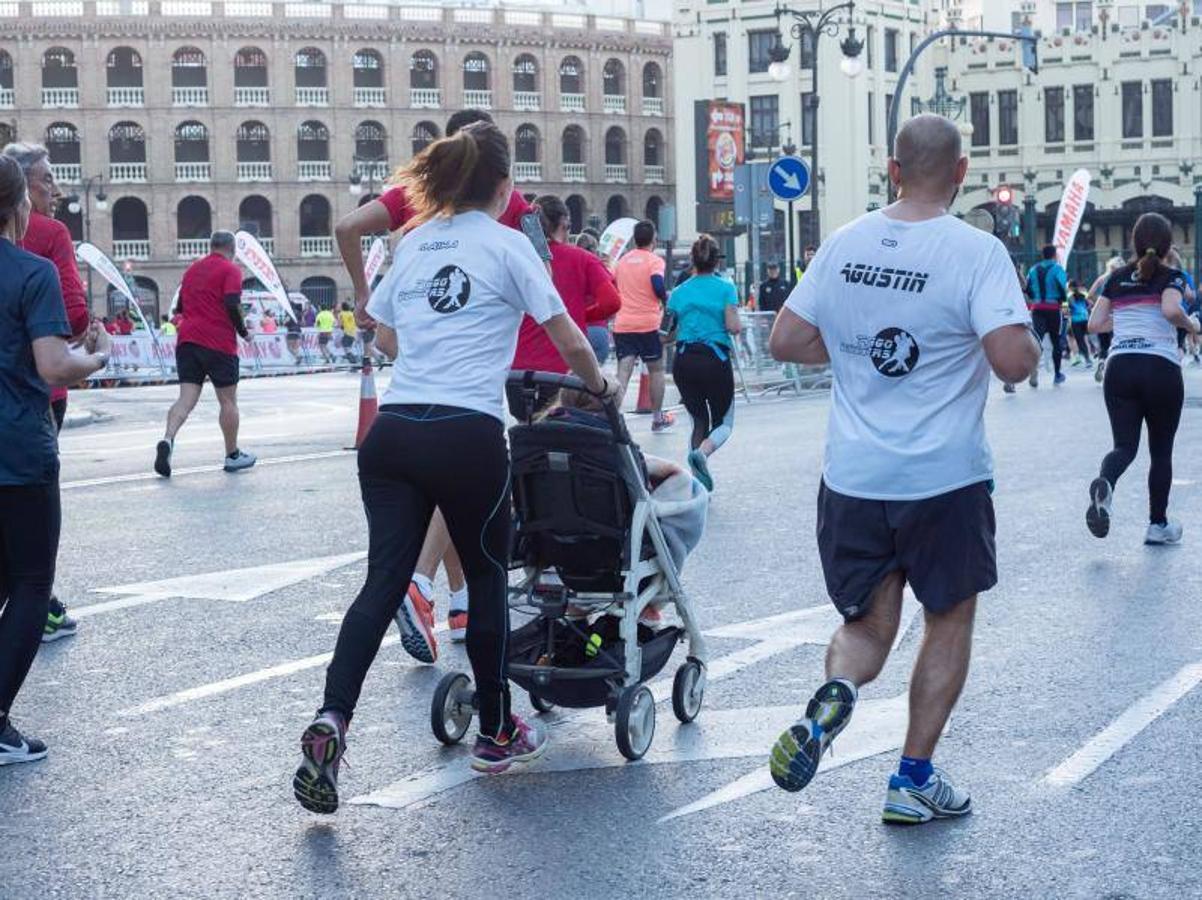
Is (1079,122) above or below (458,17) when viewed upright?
below

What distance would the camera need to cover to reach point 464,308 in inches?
206

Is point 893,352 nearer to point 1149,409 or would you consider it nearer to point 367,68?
point 1149,409

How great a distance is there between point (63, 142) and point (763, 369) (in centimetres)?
5381

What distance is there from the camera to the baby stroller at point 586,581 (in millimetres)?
5645

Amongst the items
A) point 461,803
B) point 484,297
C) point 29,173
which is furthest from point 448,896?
point 29,173

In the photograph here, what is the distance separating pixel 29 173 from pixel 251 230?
6765 centimetres

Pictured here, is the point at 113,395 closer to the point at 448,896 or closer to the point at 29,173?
the point at 29,173

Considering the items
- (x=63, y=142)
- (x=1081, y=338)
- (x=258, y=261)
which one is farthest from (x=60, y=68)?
(x=1081, y=338)

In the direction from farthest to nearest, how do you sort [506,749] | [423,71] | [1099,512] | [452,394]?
[423,71], [1099,512], [506,749], [452,394]

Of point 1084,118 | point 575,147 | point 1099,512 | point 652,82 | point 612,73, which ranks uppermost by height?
point 612,73

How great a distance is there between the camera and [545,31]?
262ft

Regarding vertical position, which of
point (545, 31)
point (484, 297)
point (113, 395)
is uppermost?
point (545, 31)

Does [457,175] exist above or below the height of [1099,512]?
above

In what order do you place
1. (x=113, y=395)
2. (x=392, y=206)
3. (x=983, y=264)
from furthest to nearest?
(x=113, y=395) < (x=392, y=206) < (x=983, y=264)
